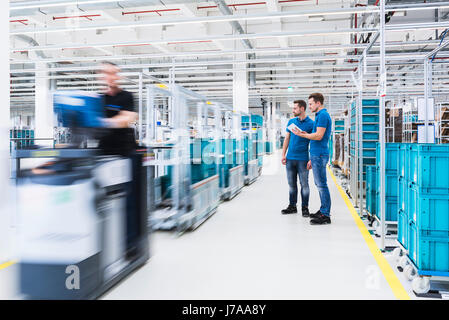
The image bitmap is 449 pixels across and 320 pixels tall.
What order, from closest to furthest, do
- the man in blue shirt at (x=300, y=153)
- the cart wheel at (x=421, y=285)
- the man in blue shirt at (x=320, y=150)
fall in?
the cart wheel at (x=421, y=285) < the man in blue shirt at (x=320, y=150) < the man in blue shirt at (x=300, y=153)

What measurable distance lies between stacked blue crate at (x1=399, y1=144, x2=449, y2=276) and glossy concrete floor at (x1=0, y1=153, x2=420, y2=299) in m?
0.33

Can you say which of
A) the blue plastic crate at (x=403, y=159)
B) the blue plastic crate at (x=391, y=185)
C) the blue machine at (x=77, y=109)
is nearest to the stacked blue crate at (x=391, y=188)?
the blue plastic crate at (x=391, y=185)

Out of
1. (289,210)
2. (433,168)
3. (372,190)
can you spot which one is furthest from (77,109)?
(372,190)

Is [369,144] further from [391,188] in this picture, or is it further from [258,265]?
[258,265]

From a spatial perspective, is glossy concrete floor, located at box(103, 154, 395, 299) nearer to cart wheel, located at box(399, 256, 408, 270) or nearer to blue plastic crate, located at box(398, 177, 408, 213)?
cart wheel, located at box(399, 256, 408, 270)

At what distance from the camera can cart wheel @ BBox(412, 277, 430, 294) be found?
122 inches

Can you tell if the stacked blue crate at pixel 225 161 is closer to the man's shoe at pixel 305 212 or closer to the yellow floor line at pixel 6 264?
the man's shoe at pixel 305 212

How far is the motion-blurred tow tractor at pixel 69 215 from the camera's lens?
247cm

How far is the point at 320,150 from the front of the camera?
17.6 feet

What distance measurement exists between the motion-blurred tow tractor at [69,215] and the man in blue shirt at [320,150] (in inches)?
129

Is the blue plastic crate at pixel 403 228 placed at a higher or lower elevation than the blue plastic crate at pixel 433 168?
lower

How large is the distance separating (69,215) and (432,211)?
9.79 ft
